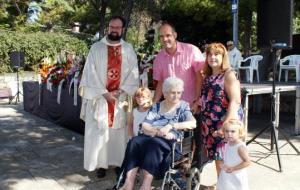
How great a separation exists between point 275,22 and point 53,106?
5333 mm

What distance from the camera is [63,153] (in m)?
6.91

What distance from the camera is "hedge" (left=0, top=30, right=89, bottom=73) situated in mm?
24906

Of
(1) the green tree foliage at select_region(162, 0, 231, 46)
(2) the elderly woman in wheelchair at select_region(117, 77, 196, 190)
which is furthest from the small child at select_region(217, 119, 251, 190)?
(1) the green tree foliage at select_region(162, 0, 231, 46)

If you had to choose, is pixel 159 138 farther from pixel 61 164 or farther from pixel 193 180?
pixel 61 164

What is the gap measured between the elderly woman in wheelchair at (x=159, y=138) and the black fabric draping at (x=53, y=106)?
3912 mm

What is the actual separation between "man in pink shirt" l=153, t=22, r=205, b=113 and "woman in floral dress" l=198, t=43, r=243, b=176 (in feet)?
0.96

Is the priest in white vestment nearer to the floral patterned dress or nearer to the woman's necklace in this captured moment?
the woman's necklace

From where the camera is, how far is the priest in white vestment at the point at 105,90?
5.31m

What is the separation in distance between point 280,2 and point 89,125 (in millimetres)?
3231

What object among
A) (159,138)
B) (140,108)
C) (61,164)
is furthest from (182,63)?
(61,164)

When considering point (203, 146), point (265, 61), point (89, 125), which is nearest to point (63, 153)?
point (89, 125)

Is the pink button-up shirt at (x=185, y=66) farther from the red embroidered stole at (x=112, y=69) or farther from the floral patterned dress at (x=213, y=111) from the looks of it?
the red embroidered stole at (x=112, y=69)

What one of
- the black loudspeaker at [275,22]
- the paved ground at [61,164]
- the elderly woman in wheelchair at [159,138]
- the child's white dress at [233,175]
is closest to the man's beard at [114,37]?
the elderly woman in wheelchair at [159,138]

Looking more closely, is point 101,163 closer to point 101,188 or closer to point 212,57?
point 101,188
